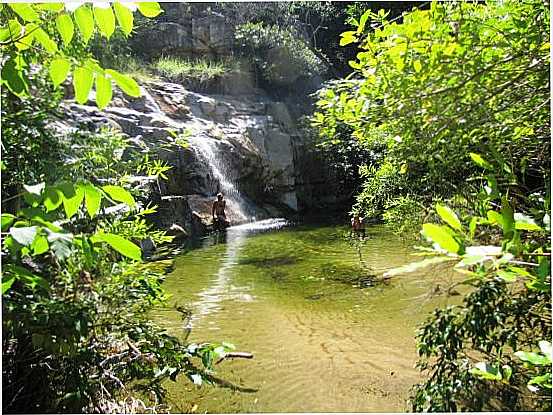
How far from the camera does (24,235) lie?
15.9 inches

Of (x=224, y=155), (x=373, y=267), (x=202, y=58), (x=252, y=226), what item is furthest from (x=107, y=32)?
(x=202, y=58)

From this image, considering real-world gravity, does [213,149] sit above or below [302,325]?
above

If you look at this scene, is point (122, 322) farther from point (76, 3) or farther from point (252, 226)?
point (252, 226)

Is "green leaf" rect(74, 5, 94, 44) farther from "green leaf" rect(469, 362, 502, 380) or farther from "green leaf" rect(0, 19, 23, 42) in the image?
"green leaf" rect(469, 362, 502, 380)

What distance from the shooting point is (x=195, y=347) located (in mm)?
1038

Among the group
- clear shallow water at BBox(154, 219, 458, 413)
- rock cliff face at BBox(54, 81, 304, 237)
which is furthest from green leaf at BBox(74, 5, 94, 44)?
rock cliff face at BBox(54, 81, 304, 237)

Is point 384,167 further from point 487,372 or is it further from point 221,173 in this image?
point 221,173

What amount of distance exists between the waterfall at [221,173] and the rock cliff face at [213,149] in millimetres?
14

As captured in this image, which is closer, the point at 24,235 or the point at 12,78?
the point at 24,235

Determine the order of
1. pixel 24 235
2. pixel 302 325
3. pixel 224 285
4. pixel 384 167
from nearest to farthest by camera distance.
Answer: pixel 24 235 < pixel 384 167 < pixel 302 325 < pixel 224 285

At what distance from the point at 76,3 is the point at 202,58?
818 cm

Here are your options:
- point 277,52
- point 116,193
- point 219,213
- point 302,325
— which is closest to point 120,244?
point 116,193

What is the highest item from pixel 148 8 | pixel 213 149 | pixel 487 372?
pixel 213 149

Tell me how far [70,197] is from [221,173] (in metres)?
6.28
